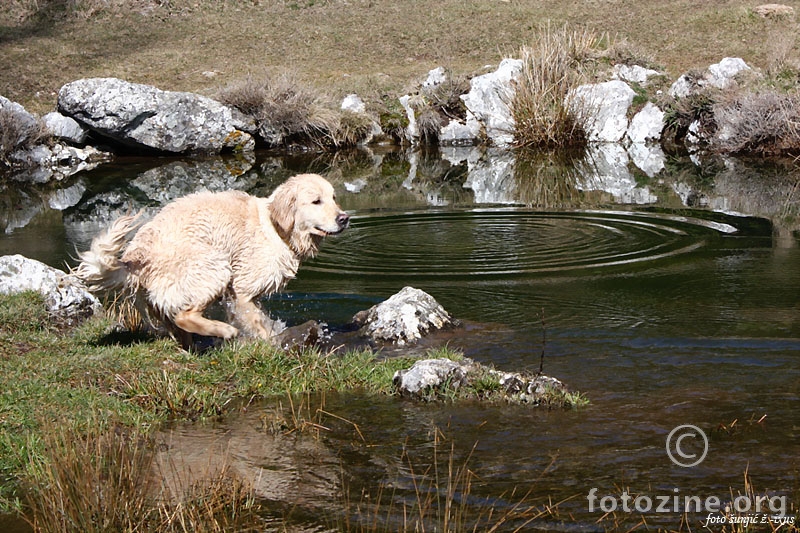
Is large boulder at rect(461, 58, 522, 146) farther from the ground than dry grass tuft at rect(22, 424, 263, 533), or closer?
farther from the ground

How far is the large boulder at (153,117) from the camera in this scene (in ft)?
78.8

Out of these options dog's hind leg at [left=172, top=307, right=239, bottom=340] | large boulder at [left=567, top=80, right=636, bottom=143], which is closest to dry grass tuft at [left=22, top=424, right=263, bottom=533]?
dog's hind leg at [left=172, top=307, right=239, bottom=340]

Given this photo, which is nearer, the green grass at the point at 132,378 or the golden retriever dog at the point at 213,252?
the green grass at the point at 132,378

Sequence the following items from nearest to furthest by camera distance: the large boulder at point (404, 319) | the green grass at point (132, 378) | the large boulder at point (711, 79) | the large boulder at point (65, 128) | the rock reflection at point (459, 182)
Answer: the green grass at point (132, 378), the large boulder at point (404, 319), the rock reflection at point (459, 182), the large boulder at point (65, 128), the large boulder at point (711, 79)

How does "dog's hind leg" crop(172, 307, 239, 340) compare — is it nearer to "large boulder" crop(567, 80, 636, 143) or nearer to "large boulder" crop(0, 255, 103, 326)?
"large boulder" crop(0, 255, 103, 326)

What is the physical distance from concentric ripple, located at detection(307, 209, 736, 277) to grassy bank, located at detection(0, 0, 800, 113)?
13410 millimetres

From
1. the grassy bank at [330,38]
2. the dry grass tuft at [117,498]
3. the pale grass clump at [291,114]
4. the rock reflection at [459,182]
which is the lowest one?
the dry grass tuft at [117,498]

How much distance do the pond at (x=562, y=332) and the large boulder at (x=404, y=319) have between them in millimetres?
230

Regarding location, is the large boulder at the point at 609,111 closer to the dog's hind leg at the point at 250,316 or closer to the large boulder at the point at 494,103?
the large boulder at the point at 494,103

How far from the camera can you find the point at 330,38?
118ft

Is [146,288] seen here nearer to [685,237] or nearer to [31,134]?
[685,237]

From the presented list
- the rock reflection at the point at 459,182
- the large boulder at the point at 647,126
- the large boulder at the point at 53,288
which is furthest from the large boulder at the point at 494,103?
the large boulder at the point at 53,288

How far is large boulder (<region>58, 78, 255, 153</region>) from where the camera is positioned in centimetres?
2403

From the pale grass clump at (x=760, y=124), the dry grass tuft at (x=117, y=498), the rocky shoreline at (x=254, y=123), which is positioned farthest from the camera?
the rocky shoreline at (x=254, y=123)
